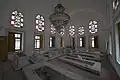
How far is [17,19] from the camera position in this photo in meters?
6.64

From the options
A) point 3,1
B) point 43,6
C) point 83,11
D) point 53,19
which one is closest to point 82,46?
point 83,11

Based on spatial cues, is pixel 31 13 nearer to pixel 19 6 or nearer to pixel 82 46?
pixel 19 6

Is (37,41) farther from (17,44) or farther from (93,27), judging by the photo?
(93,27)

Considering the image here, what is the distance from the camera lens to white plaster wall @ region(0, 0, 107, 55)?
607 centimetres

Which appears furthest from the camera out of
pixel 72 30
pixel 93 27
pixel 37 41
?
pixel 72 30

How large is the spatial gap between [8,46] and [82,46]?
830 cm

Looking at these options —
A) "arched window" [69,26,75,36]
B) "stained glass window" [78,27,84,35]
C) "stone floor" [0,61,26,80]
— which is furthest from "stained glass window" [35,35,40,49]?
"stained glass window" [78,27,84,35]

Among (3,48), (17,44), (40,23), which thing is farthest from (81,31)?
(3,48)

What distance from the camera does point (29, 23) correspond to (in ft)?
24.0

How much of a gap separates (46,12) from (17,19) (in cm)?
309

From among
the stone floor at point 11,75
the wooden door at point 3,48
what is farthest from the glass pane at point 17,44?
the stone floor at point 11,75

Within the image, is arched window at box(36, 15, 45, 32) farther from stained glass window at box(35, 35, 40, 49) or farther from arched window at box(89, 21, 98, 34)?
arched window at box(89, 21, 98, 34)

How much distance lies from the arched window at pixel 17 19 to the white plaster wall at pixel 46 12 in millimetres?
295

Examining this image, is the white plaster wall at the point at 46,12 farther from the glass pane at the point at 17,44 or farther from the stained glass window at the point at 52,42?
the stained glass window at the point at 52,42
